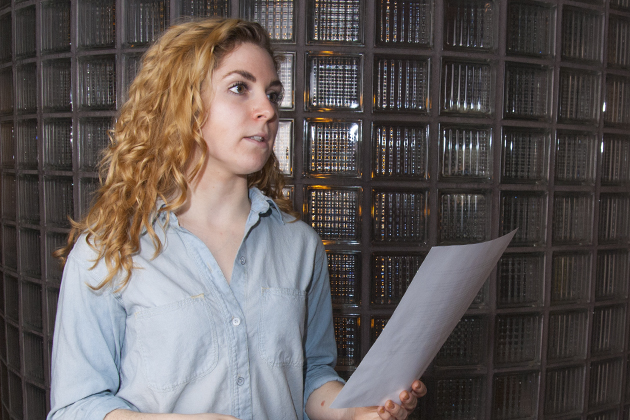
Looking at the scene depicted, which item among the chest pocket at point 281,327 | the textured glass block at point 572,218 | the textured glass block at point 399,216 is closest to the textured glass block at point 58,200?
the textured glass block at point 399,216

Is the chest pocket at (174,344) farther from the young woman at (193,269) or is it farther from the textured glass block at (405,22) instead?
the textured glass block at (405,22)

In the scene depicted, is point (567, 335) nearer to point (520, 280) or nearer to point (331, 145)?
point (520, 280)

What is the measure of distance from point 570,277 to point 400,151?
96 centimetres

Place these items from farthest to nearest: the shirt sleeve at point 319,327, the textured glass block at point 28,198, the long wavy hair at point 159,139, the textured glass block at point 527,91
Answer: the textured glass block at point 28,198 < the textured glass block at point 527,91 < the shirt sleeve at point 319,327 < the long wavy hair at point 159,139

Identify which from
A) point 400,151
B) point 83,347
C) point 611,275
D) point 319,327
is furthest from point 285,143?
point 611,275

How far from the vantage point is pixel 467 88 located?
6.30ft

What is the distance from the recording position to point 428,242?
75.6 inches

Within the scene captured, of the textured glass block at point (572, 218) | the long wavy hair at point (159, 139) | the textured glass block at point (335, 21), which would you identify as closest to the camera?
the long wavy hair at point (159, 139)

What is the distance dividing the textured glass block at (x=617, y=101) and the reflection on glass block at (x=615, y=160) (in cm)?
8

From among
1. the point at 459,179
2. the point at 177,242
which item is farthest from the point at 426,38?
the point at 177,242

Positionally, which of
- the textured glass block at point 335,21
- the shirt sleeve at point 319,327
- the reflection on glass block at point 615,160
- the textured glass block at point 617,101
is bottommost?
the shirt sleeve at point 319,327

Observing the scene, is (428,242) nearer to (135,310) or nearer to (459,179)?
(459,179)

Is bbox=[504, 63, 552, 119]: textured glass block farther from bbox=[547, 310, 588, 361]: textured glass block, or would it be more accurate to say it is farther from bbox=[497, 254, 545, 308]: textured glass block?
bbox=[547, 310, 588, 361]: textured glass block

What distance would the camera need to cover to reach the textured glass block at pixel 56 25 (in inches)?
79.3
